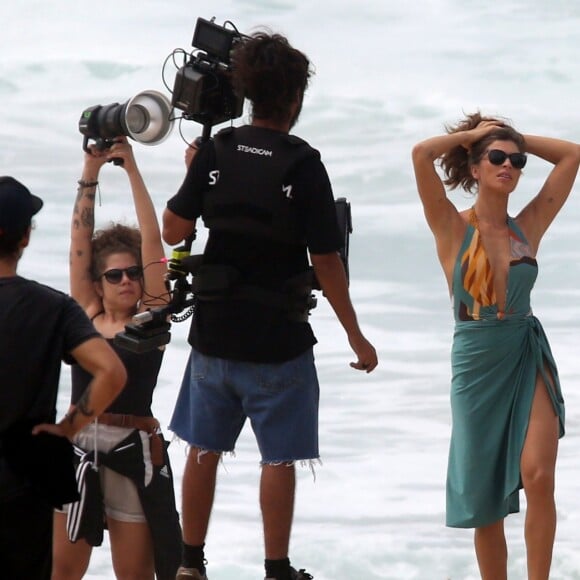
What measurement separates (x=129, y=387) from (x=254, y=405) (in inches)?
31.6

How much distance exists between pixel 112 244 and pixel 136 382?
0.77m

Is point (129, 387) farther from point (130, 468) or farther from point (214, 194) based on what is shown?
point (214, 194)

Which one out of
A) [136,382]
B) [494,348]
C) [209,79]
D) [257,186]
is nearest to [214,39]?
[209,79]

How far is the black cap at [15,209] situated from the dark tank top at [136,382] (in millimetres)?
1888

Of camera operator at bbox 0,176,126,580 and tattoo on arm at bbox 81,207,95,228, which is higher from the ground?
tattoo on arm at bbox 81,207,95,228

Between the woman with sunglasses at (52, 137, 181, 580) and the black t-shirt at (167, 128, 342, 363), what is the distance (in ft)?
2.32

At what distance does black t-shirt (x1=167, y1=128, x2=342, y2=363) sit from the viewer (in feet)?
22.4

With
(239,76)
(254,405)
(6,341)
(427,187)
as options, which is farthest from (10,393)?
(427,187)

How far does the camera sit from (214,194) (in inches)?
272

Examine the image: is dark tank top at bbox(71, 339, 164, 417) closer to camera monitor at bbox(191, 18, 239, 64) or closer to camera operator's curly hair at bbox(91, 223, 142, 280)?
camera operator's curly hair at bbox(91, 223, 142, 280)

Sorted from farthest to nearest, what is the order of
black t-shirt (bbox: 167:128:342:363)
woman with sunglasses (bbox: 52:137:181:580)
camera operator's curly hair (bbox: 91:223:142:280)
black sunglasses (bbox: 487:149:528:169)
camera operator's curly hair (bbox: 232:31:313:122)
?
camera operator's curly hair (bbox: 91:223:142:280) < black sunglasses (bbox: 487:149:528:169) < woman with sunglasses (bbox: 52:137:181:580) < camera operator's curly hair (bbox: 232:31:313:122) < black t-shirt (bbox: 167:128:342:363)

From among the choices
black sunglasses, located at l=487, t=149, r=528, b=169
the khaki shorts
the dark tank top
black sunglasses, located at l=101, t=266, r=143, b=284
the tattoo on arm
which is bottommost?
the khaki shorts

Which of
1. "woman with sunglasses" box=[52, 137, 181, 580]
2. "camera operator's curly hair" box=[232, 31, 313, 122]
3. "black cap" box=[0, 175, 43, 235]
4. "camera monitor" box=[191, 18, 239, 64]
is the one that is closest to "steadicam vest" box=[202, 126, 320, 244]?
"camera operator's curly hair" box=[232, 31, 313, 122]

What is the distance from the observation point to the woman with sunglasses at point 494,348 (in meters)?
7.45
